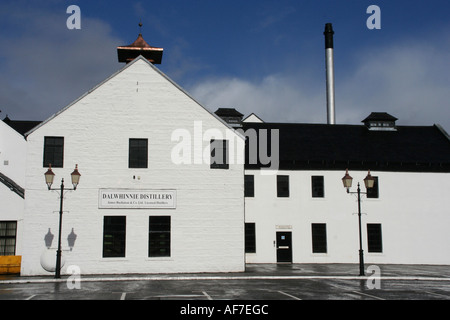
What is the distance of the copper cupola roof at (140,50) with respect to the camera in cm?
2917

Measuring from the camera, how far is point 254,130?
36094 millimetres

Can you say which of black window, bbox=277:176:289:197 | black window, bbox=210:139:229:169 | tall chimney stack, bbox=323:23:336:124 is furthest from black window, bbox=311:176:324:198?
tall chimney stack, bbox=323:23:336:124

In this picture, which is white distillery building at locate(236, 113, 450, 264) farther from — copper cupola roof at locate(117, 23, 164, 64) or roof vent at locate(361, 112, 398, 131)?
copper cupola roof at locate(117, 23, 164, 64)

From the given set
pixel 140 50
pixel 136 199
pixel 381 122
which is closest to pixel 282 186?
pixel 381 122

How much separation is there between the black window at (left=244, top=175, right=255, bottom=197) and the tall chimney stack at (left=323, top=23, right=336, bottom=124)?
1874 centimetres

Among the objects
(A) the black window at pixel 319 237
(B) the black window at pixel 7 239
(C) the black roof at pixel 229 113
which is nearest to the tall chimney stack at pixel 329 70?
(C) the black roof at pixel 229 113

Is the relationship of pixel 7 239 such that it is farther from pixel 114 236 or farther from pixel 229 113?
pixel 229 113

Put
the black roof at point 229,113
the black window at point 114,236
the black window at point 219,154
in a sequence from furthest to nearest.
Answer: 1. the black roof at point 229,113
2. the black window at point 219,154
3. the black window at point 114,236

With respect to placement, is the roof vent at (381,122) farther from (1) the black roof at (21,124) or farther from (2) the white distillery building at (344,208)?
(1) the black roof at (21,124)

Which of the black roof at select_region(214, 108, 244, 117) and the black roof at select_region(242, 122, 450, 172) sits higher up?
the black roof at select_region(214, 108, 244, 117)

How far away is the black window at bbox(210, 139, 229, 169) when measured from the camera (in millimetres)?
24109

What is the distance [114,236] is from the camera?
73.8 ft

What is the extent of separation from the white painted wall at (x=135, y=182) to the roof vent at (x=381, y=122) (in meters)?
17.5
